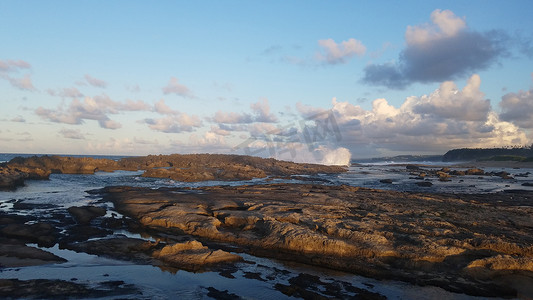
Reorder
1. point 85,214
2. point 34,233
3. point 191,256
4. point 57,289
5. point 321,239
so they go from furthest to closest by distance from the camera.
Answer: point 85,214 < point 34,233 < point 321,239 < point 191,256 < point 57,289

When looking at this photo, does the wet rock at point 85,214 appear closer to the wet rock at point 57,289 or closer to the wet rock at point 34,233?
the wet rock at point 34,233

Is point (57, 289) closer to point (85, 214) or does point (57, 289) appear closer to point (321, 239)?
point (321, 239)

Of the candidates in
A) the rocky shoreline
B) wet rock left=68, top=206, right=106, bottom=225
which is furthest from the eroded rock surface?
the rocky shoreline

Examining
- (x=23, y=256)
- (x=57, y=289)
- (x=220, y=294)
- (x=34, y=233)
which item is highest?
(x=34, y=233)

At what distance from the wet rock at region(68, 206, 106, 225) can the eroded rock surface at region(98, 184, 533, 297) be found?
192cm

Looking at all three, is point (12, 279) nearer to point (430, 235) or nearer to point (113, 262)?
point (113, 262)

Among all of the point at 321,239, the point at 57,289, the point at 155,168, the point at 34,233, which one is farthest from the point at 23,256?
the point at 155,168

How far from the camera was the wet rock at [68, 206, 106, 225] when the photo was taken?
20953mm

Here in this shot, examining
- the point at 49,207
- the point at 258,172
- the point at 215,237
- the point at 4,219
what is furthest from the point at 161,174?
the point at 215,237

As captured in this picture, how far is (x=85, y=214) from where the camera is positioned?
72.9 ft

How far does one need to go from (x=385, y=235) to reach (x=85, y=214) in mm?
18584

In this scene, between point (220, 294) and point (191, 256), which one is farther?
point (191, 256)

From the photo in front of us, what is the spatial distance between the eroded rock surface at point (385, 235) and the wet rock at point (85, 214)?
1919 mm

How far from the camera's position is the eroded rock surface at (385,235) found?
1272 centimetres
